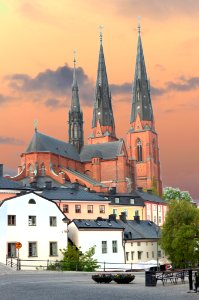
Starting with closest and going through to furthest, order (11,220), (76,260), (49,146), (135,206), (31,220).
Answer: (76,260), (11,220), (31,220), (135,206), (49,146)

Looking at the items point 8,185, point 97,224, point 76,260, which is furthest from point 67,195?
point 76,260

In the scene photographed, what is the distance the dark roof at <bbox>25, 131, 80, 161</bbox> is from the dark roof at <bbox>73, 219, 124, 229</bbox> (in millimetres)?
68612

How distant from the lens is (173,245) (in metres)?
69.0

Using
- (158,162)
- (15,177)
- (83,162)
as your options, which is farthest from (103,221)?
(158,162)

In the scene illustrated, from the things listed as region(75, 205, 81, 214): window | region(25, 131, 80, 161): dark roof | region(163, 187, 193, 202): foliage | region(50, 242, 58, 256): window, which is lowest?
region(50, 242, 58, 256): window

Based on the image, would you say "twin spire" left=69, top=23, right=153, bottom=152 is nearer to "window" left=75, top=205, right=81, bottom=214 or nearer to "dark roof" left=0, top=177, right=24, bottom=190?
"window" left=75, top=205, right=81, bottom=214

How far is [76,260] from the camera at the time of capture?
178ft

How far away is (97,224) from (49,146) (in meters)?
75.9

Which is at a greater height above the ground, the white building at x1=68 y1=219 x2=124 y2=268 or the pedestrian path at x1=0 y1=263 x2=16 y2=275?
the white building at x1=68 y1=219 x2=124 y2=268

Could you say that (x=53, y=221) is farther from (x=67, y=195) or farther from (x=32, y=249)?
(x=67, y=195)

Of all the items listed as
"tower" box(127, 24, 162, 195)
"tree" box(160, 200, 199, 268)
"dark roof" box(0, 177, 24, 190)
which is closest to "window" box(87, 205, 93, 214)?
"dark roof" box(0, 177, 24, 190)

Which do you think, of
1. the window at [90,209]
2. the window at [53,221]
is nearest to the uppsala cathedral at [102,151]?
the window at [90,209]

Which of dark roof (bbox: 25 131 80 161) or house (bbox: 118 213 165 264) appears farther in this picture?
dark roof (bbox: 25 131 80 161)

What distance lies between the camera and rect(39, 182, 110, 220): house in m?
77.9
